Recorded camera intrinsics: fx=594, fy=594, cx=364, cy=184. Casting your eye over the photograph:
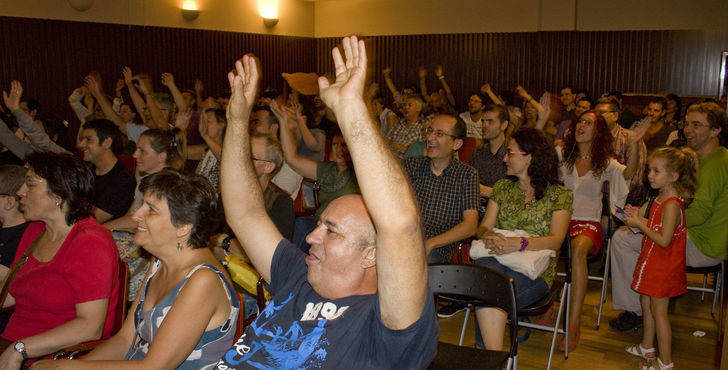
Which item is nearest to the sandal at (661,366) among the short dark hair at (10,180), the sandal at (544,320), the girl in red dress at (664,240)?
the girl in red dress at (664,240)

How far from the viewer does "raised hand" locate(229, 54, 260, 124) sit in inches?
73.9

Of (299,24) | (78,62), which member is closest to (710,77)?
(299,24)

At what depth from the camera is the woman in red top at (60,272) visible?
2455mm

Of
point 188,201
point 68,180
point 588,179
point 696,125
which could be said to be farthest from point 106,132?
point 696,125

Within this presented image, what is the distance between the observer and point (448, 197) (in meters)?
3.92

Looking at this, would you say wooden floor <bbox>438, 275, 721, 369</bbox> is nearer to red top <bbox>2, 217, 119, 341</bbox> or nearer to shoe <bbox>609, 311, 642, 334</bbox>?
shoe <bbox>609, 311, 642, 334</bbox>

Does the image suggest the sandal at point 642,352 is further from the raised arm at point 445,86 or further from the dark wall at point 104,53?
the dark wall at point 104,53

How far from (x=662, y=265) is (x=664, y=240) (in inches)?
7.4

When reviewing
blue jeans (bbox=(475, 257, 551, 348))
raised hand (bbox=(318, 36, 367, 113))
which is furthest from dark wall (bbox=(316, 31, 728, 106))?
raised hand (bbox=(318, 36, 367, 113))

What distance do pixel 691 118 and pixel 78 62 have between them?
8.82 meters

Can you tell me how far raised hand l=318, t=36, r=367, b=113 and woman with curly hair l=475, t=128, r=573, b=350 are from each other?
2.36m

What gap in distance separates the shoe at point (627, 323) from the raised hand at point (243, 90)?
360 centimetres

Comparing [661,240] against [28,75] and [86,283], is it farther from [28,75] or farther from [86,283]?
[28,75]

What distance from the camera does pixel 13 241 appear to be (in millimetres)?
3201
